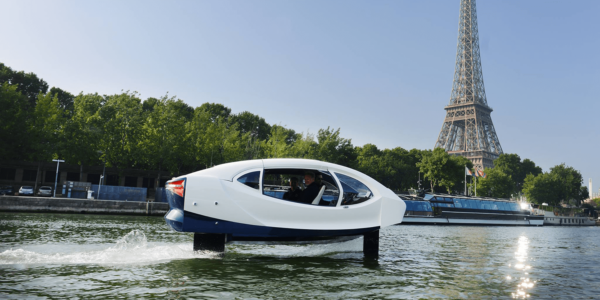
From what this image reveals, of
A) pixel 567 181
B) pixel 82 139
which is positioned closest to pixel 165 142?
pixel 82 139

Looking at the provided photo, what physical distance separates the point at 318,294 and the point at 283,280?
1.22 meters

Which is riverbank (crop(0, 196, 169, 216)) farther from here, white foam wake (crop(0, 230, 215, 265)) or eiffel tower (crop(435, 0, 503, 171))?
eiffel tower (crop(435, 0, 503, 171))

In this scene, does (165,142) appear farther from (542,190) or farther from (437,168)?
(542,190)

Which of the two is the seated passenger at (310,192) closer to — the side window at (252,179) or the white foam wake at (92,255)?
the side window at (252,179)

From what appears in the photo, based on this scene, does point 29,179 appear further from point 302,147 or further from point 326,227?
point 326,227

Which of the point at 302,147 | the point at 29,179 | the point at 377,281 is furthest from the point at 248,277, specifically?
the point at 29,179

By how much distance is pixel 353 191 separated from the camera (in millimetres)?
10414

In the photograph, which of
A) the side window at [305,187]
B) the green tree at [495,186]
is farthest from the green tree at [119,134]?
the green tree at [495,186]

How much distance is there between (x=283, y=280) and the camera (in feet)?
25.7

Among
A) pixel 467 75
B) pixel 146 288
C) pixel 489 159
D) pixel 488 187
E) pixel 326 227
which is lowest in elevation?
pixel 146 288

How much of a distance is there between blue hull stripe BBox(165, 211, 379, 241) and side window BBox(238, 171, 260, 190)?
→ 879 millimetres

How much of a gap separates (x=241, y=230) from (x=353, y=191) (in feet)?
9.91

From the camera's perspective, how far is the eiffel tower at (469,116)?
125 meters

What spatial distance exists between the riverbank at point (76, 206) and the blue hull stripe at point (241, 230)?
2671 cm
